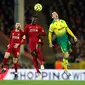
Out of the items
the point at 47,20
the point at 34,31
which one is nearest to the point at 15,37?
the point at 34,31

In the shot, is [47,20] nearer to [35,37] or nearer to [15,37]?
[15,37]

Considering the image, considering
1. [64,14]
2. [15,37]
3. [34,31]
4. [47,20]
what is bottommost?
[15,37]

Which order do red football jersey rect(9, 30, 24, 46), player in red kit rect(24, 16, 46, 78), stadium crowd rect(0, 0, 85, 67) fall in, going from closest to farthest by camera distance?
player in red kit rect(24, 16, 46, 78)
red football jersey rect(9, 30, 24, 46)
stadium crowd rect(0, 0, 85, 67)

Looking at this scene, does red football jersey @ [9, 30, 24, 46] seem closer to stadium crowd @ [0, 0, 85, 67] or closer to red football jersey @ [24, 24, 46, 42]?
red football jersey @ [24, 24, 46, 42]

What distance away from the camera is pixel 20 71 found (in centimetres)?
2075

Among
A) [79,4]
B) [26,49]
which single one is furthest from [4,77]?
[79,4]

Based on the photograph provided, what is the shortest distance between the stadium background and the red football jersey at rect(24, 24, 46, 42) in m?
5.24

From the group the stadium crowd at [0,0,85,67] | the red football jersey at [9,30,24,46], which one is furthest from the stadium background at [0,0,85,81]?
the red football jersey at [9,30,24,46]

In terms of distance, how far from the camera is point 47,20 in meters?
29.6

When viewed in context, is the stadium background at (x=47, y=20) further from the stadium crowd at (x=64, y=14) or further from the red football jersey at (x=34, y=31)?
the red football jersey at (x=34, y=31)

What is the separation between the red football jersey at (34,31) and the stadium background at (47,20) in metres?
5.24

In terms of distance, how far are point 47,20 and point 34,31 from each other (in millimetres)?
11591

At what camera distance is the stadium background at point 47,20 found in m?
24.8

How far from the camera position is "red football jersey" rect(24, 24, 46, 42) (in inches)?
712
